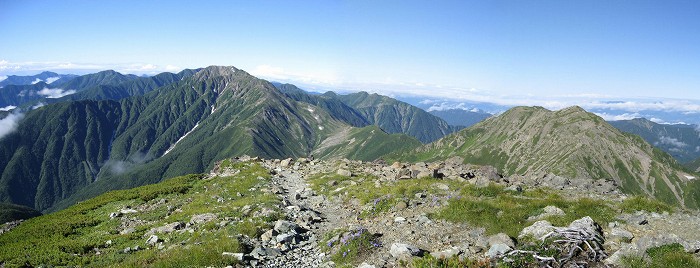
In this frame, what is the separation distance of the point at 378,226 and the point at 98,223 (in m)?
22.9

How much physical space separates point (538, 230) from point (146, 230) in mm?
23356

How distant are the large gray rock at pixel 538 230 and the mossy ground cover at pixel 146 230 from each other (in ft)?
42.5

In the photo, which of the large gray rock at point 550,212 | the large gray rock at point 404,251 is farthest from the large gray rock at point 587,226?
the large gray rock at point 404,251

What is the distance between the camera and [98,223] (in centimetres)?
2861

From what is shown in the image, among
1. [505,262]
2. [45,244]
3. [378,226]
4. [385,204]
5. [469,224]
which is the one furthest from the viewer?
[385,204]

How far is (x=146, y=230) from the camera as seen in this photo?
24.3m

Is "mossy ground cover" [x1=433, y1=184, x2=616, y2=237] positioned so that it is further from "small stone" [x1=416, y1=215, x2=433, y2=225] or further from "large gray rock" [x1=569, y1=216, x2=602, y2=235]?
"large gray rock" [x1=569, y1=216, x2=602, y2=235]

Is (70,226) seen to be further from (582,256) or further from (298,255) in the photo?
(582,256)

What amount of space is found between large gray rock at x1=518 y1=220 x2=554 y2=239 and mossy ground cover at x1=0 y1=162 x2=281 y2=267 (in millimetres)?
12956

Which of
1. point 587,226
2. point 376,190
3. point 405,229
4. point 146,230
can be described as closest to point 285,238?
point 405,229

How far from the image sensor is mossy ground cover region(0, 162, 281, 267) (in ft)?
56.3

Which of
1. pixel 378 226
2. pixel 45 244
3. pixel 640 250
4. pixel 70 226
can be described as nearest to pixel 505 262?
pixel 640 250

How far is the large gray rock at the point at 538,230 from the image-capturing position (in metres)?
15.6

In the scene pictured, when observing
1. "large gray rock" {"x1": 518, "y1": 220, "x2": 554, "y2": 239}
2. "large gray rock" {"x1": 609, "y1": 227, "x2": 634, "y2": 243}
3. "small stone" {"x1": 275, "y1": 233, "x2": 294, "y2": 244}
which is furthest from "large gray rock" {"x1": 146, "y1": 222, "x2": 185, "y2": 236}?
"large gray rock" {"x1": 609, "y1": 227, "x2": 634, "y2": 243}
